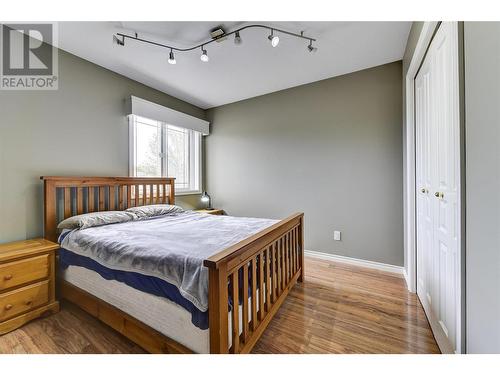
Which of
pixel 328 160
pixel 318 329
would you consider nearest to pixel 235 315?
pixel 318 329

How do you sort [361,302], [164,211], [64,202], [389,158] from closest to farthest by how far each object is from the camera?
[361,302] → [64,202] → [389,158] → [164,211]

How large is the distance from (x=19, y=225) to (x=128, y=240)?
1287 mm

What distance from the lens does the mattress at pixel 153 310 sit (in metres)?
1.12

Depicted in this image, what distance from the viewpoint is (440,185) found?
1.38 metres

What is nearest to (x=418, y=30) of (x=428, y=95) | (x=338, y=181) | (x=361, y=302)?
(x=428, y=95)

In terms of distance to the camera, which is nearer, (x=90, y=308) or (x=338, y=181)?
(x=90, y=308)

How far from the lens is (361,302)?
1.92m

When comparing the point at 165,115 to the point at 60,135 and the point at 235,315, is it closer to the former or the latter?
the point at 60,135

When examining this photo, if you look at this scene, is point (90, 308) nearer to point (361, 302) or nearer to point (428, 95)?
point (361, 302)

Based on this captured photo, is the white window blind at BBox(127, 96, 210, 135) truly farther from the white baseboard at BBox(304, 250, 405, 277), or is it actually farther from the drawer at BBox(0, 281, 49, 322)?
the white baseboard at BBox(304, 250, 405, 277)

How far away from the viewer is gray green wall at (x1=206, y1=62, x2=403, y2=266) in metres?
2.55

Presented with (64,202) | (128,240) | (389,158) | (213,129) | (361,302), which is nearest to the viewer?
(128,240)

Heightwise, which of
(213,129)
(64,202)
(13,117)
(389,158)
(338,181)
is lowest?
(64,202)

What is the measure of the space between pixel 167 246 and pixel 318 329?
123 centimetres
